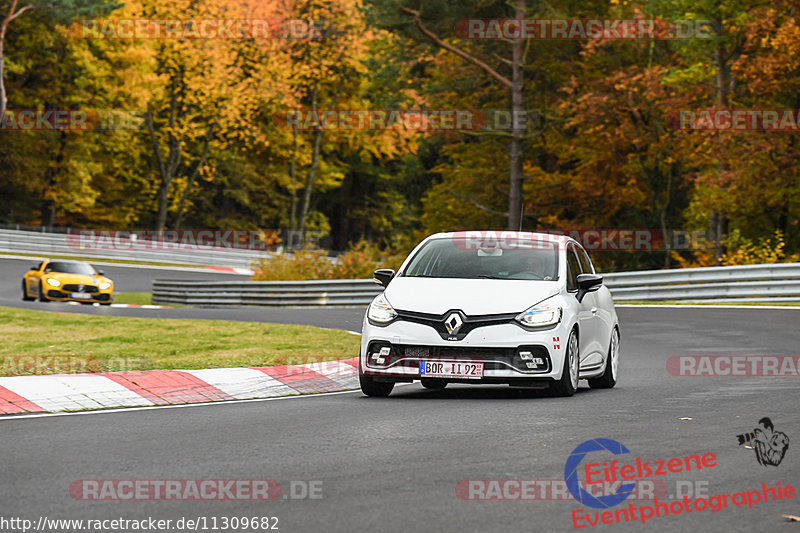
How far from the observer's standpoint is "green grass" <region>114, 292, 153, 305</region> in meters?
35.4

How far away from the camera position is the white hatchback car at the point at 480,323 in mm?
10945

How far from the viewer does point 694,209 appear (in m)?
46.4

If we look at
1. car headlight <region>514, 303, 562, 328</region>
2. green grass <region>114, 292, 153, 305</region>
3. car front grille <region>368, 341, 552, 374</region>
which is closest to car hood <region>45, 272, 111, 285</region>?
green grass <region>114, 292, 153, 305</region>

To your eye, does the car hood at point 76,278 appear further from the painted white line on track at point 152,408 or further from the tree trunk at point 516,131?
the painted white line on track at point 152,408

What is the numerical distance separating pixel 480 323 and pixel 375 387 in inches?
54.3

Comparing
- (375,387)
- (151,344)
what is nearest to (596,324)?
(375,387)

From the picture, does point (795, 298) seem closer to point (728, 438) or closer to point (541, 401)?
point (541, 401)

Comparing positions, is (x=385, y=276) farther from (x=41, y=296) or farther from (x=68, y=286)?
(x=41, y=296)

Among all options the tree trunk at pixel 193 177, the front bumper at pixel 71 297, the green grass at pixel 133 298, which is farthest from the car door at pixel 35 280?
the tree trunk at pixel 193 177

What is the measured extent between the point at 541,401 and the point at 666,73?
34.7m

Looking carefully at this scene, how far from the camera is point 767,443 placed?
27.5 feet

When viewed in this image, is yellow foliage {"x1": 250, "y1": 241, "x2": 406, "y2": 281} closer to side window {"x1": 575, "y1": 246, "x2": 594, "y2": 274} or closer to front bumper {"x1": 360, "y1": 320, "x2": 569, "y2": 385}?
side window {"x1": 575, "y1": 246, "x2": 594, "y2": 274}

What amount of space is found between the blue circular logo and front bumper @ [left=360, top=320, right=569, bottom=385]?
8.36ft

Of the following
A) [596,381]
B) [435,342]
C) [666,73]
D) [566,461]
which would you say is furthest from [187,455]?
[666,73]
